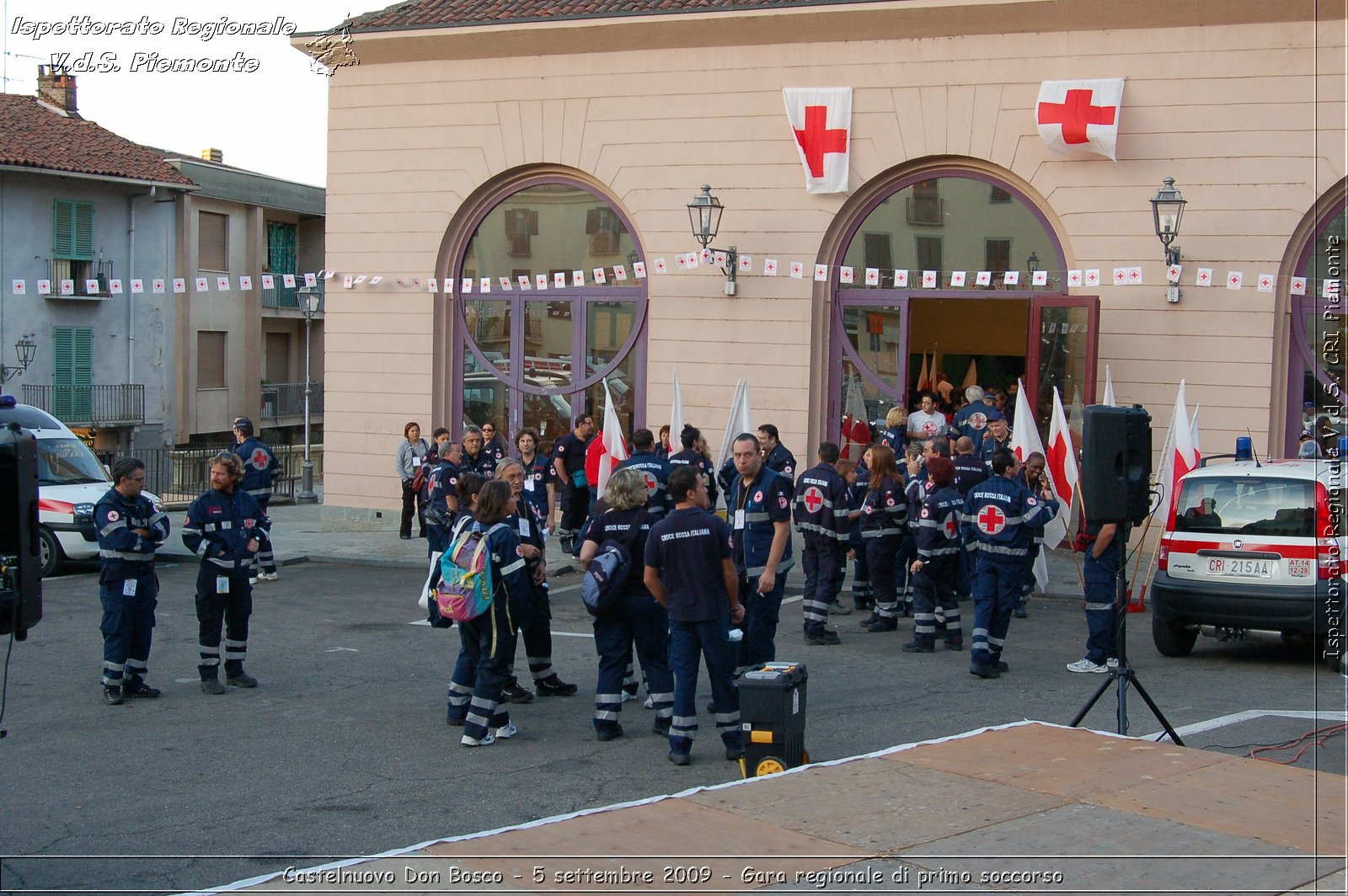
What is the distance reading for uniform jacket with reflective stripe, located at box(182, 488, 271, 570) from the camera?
10148mm

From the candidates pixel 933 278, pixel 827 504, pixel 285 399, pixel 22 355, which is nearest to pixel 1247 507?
pixel 827 504

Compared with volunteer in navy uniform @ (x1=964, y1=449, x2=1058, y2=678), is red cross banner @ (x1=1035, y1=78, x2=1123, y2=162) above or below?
above

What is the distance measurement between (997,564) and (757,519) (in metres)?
2.04

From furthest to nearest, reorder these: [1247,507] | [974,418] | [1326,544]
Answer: [974,418], [1247,507], [1326,544]

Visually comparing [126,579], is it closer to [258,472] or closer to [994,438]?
[258,472]

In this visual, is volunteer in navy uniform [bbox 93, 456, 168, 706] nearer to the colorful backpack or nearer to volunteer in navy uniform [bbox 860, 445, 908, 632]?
the colorful backpack

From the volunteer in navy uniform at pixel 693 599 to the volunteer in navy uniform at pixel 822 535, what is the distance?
3819 millimetres

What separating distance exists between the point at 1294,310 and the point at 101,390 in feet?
99.2

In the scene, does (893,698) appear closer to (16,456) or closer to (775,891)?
(775,891)

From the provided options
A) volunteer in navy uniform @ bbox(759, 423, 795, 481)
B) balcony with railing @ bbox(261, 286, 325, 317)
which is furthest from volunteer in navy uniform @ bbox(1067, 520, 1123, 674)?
balcony with railing @ bbox(261, 286, 325, 317)

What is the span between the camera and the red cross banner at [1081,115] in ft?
53.0

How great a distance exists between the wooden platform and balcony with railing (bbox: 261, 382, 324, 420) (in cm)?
3527

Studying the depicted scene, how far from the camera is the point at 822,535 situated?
41.0 feet

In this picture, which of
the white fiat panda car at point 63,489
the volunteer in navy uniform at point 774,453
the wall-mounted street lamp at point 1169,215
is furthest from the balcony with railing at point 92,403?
the wall-mounted street lamp at point 1169,215
